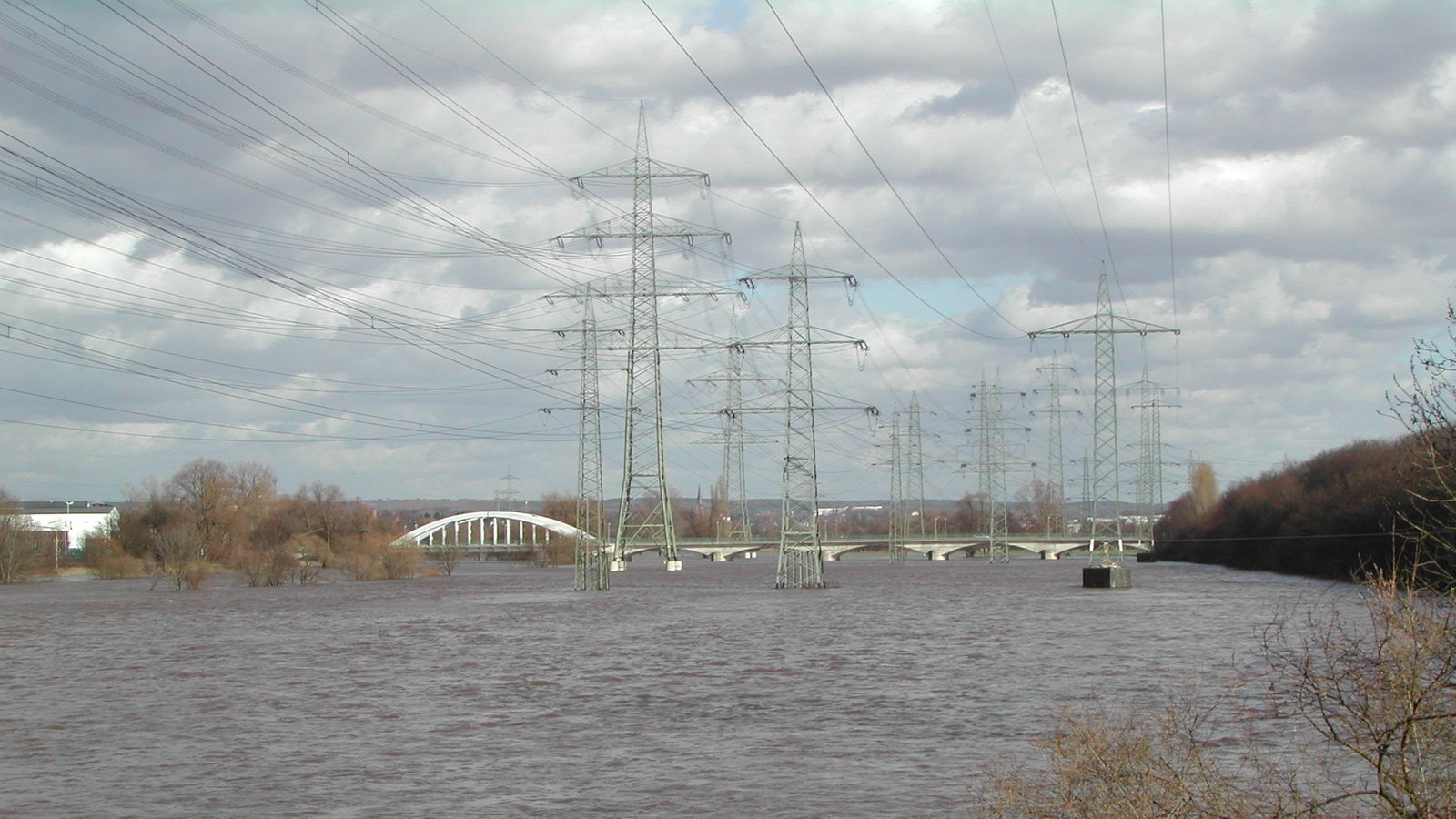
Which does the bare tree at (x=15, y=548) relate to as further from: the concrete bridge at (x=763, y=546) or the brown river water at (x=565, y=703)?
the brown river water at (x=565, y=703)

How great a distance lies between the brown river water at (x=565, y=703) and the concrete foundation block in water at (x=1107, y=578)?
56.4ft

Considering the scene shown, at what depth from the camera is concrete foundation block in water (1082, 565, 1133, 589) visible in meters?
76.7

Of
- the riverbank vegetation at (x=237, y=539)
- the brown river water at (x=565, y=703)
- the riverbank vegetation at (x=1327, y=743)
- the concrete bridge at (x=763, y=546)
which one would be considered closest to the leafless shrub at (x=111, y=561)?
the riverbank vegetation at (x=237, y=539)

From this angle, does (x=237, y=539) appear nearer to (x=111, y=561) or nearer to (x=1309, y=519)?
(x=111, y=561)

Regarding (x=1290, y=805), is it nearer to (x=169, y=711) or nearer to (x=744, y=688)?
(x=744, y=688)

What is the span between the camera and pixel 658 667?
110ft

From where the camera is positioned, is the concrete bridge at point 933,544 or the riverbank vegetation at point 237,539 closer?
the riverbank vegetation at point 237,539

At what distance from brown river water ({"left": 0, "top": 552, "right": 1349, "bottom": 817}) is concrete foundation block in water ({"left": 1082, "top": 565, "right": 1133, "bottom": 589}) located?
17.2 meters

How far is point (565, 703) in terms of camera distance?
1059 inches

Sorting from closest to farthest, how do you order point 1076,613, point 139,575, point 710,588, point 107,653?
point 107,653 < point 1076,613 < point 710,588 < point 139,575

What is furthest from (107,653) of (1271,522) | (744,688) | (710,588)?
(1271,522)

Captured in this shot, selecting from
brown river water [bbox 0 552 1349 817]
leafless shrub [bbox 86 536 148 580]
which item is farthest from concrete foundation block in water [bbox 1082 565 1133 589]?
leafless shrub [bbox 86 536 148 580]

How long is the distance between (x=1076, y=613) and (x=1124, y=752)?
146 ft

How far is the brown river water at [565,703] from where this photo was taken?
688 inches
